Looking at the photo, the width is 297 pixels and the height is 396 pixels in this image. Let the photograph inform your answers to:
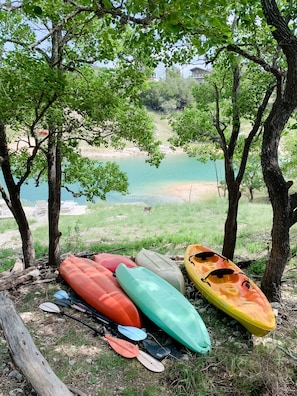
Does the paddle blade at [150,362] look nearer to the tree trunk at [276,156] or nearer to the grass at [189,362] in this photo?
the grass at [189,362]

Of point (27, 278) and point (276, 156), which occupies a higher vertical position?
point (276, 156)

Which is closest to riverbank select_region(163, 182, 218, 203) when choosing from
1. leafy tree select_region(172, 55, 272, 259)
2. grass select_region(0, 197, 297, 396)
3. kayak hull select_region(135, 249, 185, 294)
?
leafy tree select_region(172, 55, 272, 259)

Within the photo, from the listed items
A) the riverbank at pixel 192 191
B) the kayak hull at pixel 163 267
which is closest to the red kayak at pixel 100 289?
the kayak hull at pixel 163 267

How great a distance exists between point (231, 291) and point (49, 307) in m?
2.36

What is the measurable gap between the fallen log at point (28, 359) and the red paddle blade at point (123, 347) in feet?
→ 2.60

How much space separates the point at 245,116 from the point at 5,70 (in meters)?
4.06

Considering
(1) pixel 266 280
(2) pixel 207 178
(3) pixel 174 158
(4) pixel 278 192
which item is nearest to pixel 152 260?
(1) pixel 266 280

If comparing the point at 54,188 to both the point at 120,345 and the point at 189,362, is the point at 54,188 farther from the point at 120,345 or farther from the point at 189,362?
the point at 189,362

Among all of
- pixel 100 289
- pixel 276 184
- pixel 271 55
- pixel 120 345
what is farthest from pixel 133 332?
pixel 271 55

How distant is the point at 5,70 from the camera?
14.1 ft

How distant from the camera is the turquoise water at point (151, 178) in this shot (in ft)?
79.7

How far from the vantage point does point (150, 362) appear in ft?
10.1

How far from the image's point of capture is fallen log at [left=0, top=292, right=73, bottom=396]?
2.39m

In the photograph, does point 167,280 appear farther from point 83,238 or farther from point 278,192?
point 83,238
